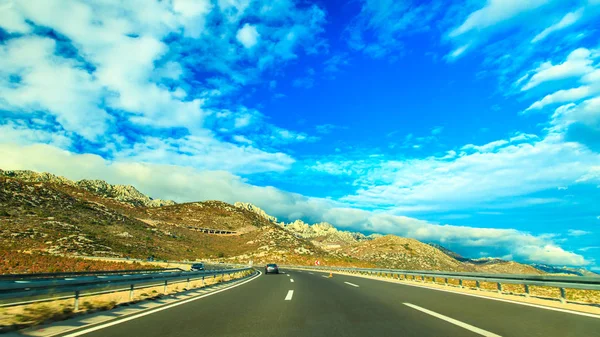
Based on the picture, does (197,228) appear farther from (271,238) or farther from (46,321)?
(46,321)

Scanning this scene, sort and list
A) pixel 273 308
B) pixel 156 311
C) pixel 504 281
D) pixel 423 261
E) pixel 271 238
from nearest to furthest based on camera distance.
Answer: pixel 156 311, pixel 273 308, pixel 504 281, pixel 423 261, pixel 271 238

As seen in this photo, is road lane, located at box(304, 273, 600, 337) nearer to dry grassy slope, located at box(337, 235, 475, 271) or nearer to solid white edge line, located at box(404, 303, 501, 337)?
solid white edge line, located at box(404, 303, 501, 337)

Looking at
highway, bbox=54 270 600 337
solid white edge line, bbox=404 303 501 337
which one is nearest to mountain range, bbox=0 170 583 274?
highway, bbox=54 270 600 337

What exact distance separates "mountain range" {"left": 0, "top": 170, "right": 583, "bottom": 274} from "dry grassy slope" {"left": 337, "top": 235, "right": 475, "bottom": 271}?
1.09ft

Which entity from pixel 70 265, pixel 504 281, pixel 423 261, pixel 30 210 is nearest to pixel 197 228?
pixel 30 210

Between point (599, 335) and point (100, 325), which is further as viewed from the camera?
point (100, 325)

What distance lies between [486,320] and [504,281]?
317 inches

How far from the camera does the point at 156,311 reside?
31.4 feet

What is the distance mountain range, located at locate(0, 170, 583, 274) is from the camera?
191 ft

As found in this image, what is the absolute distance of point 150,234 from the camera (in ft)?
299

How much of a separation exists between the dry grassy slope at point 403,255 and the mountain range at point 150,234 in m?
0.33

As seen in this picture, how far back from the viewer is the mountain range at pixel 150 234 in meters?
58.3

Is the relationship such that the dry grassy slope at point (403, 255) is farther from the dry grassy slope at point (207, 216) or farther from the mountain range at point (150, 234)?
the dry grassy slope at point (207, 216)

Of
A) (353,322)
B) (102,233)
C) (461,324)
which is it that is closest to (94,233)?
(102,233)
